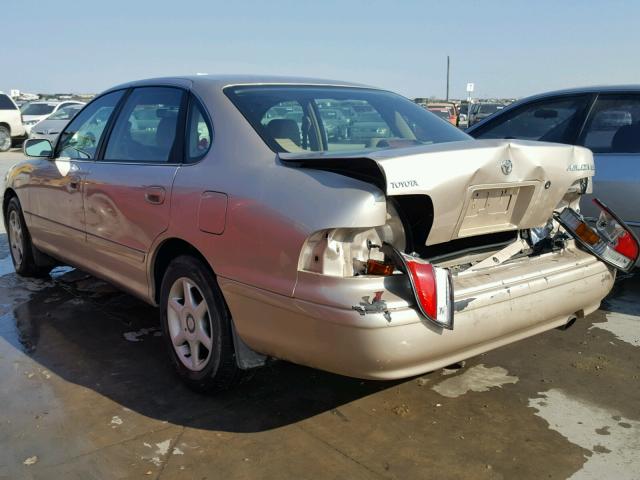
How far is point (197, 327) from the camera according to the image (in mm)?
3207

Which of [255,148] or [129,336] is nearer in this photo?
[255,148]

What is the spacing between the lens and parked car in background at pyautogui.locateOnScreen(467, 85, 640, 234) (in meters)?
4.53

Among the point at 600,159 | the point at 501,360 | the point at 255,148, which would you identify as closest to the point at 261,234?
the point at 255,148

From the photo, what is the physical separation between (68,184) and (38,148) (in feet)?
2.48

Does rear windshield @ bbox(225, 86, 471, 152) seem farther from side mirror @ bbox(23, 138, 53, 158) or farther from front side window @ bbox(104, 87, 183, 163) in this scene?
side mirror @ bbox(23, 138, 53, 158)

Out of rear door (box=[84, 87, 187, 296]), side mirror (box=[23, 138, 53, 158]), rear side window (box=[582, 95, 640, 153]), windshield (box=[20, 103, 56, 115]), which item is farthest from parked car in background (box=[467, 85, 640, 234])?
windshield (box=[20, 103, 56, 115])

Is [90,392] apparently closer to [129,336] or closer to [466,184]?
[129,336]

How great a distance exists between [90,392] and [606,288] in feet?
9.07

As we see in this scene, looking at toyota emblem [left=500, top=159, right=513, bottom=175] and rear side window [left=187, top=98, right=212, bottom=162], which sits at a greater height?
rear side window [left=187, top=98, right=212, bottom=162]

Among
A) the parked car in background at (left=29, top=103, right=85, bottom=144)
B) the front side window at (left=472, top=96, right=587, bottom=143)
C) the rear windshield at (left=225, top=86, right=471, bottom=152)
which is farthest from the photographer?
the parked car in background at (left=29, top=103, right=85, bottom=144)

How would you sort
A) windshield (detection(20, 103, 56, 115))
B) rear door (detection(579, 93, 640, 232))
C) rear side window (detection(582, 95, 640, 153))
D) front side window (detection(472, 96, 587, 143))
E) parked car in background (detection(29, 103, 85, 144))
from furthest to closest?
1. windshield (detection(20, 103, 56, 115))
2. parked car in background (detection(29, 103, 85, 144))
3. front side window (detection(472, 96, 587, 143))
4. rear side window (detection(582, 95, 640, 153))
5. rear door (detection(579, 93, 640, 232))

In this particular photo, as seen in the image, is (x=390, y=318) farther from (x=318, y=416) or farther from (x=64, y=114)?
(x=64, y=114)

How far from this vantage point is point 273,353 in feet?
9.12

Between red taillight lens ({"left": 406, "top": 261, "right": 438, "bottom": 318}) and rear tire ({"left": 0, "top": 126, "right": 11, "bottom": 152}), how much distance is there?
21010mm
